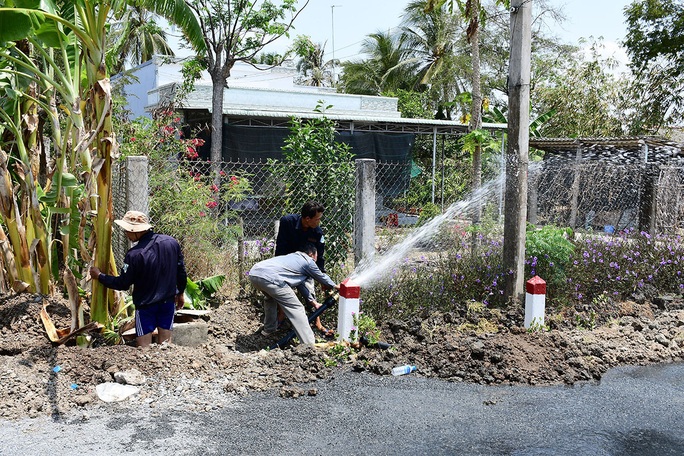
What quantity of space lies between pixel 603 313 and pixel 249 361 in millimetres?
4420

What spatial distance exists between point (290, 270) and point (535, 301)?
8.51ft

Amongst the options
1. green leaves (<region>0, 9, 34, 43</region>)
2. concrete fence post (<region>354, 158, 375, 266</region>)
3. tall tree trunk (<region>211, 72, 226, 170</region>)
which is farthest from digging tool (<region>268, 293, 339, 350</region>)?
tall tree trunk (<region>211, 72, 226, 170</region>)

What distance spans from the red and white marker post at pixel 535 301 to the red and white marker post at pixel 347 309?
1913mm

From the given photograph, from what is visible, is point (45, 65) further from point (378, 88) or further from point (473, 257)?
point (378, 88)

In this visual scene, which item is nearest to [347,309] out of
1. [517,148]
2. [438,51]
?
[517,148]

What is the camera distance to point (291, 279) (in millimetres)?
7074

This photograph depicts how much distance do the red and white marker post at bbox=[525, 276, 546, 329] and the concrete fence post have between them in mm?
1979

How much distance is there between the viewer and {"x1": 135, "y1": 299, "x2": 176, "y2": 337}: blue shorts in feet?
21.1

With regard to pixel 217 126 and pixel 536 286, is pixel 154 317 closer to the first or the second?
pixel 536 286

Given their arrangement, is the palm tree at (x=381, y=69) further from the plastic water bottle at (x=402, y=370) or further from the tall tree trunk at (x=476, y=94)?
the plastic water bottle at (x=402, y=370)

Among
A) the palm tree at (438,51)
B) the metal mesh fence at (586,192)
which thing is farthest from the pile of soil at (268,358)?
the palm tree at (438,51)

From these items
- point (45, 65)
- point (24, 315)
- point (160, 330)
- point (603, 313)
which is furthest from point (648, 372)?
point (45, 65)

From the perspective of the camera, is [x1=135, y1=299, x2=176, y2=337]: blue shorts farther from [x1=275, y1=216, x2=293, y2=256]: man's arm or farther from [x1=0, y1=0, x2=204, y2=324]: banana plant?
[x1=275, y1=216, x2=293, y2=256]: man's arm

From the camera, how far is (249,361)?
6375 mm
